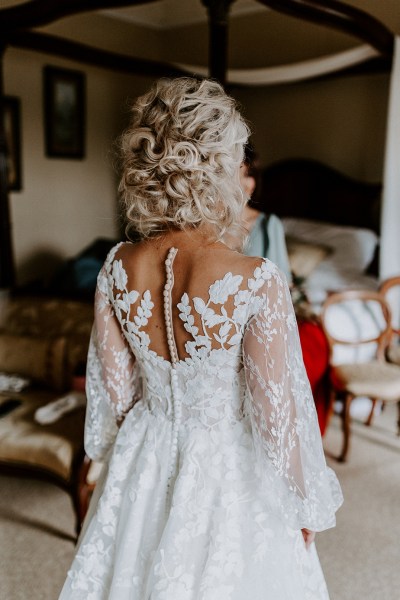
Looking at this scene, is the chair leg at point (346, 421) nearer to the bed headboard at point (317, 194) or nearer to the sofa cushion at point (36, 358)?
the sofa cushion at point (36, 358)

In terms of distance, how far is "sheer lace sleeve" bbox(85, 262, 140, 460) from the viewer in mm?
1439

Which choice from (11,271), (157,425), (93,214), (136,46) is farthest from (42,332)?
(136,46)

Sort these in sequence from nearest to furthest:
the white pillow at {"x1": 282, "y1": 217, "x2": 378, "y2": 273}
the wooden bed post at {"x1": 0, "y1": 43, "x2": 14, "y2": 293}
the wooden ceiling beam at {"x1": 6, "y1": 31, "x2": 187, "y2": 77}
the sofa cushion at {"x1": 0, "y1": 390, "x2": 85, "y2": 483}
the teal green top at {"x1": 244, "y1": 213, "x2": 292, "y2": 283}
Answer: the sofa cushion at {"x1": 0, "y1": 390, "x2": 85, "y2": 483}, the teal green top at {"x1": 244, "y1": 213, "x2": 292, "y2": 283}, the wooden ceiling beam at {"x1": 6, "y1": 31, "x2": 187, "y2": 77}, the wooden bed post at {"x1": 0, "y1": 43, "x2": 14, "y2": 293}, the white pillow at {"x1": 282, "y1": 217, "x2": 378, "y2": 273}

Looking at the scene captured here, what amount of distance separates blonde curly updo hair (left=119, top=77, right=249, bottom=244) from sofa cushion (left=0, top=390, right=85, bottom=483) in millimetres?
1461

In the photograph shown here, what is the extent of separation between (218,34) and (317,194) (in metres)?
2.38

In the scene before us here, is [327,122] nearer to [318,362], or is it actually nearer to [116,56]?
[116,56]

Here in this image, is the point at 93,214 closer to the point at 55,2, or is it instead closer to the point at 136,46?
the point at 136,46

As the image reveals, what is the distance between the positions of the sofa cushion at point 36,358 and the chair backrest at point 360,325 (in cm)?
150

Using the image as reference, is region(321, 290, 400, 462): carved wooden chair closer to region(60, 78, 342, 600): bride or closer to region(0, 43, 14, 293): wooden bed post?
region(60, 78, 342, 600): bride

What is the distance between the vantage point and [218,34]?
9.43ft

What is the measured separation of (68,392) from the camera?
294cm

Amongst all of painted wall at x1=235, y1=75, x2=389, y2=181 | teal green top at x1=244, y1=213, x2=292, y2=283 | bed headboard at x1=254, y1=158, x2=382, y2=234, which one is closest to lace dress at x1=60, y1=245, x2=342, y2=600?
teal green top at x1=244, y1=213, x2=292, y2=283

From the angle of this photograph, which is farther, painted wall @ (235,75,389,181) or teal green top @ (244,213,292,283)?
painted wall @ (235,75,389,181)

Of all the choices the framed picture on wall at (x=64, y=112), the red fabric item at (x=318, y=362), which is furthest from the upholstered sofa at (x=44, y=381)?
the framed picture on wall at (x=64, y=112)
